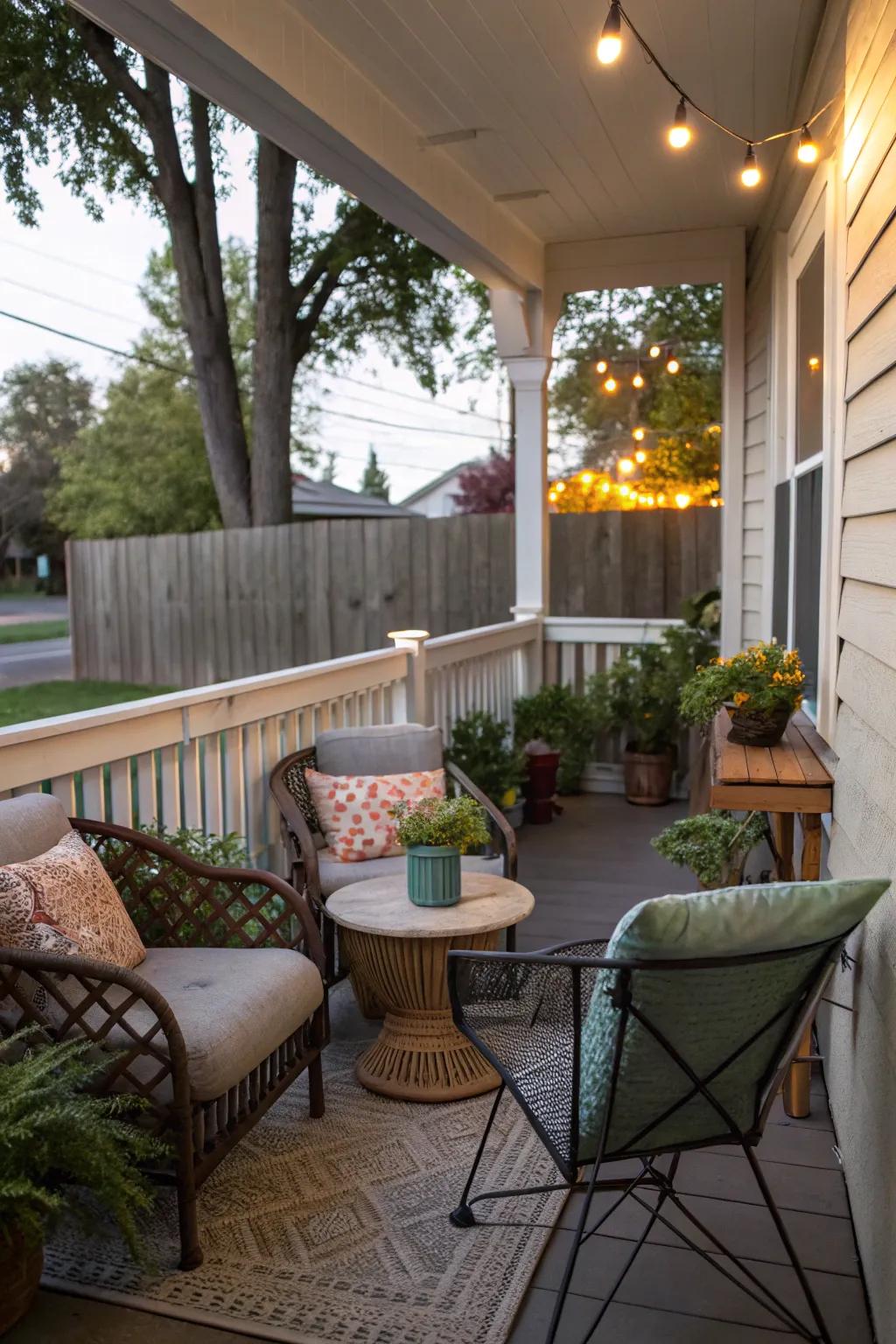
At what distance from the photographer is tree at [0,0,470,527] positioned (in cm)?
840

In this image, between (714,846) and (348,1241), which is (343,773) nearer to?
(714,846)

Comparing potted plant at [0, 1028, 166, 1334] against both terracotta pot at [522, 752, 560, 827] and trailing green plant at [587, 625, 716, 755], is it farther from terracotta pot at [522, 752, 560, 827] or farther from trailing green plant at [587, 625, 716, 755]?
trailing green plant at [587, 625, 716, 755]

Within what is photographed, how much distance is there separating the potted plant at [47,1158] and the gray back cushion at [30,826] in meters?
0.48

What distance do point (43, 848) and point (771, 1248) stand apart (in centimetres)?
172

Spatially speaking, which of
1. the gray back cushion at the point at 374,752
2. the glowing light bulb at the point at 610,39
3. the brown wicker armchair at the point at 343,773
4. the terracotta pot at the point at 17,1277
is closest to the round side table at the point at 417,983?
the brown wicker armchair at the point at 343,773

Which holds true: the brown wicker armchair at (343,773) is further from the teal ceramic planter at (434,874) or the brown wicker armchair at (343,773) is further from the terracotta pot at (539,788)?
the terracotta pot at (539,788)

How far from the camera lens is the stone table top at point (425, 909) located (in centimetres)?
286

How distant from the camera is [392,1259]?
223cm

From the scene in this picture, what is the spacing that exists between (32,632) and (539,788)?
7.62 metres

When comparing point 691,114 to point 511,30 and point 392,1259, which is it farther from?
point 392,1259

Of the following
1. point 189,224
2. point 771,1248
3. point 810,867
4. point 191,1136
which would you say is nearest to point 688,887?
point 810,867

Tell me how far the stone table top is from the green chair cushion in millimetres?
913

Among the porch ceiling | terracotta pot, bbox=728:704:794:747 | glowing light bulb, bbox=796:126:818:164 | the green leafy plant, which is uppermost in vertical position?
the porch ceiling

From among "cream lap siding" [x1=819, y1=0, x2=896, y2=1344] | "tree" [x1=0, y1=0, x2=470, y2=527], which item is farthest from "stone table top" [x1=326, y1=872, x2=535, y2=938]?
"tree" [x1=0, y1=0, x2=470, y2=527]
